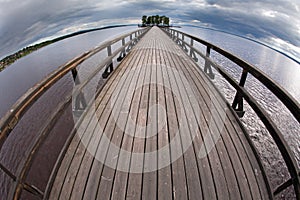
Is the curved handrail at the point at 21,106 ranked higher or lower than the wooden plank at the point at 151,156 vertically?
higher

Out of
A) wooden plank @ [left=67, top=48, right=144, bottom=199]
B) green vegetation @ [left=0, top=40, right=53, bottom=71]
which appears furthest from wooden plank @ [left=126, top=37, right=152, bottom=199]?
green vegetation @ [left=0, top=40, right=53, bottom=71]

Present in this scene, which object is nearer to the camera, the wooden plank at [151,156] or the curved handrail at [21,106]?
the curved handrail at [21,106]

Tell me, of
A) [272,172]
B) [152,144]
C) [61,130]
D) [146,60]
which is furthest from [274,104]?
[61,130]

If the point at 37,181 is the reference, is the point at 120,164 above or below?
above

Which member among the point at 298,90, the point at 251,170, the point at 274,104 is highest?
the point at 251,170

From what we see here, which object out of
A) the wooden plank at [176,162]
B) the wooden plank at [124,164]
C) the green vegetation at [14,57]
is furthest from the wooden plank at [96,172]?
the green vegetation at [14,57]

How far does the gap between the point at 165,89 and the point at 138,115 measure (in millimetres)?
893

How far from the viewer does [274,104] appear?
5113 mm

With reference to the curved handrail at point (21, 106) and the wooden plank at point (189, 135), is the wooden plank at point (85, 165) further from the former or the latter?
the wooden plank at point (189, 135)

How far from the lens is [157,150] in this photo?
1632 mm

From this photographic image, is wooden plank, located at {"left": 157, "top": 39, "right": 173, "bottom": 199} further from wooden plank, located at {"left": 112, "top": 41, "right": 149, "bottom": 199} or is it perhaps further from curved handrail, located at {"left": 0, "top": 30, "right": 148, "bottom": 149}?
curved handrail, located at {"left": 0, "top": 30, "right": 148, "bottom": 149}

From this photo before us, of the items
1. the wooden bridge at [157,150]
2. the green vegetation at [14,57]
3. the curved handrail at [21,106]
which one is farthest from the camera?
the green vegetation at [14,57]

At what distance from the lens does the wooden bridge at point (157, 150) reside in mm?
1255

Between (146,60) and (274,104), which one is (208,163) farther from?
(274,104)
